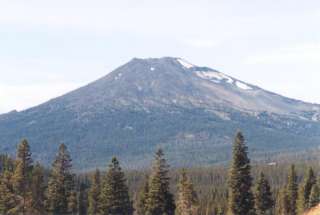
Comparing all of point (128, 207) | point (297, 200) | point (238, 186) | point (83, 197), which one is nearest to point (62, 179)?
point (128, 207)

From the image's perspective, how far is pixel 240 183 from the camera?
8169 centimetres

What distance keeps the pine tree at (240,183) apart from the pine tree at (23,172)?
83.0 feet

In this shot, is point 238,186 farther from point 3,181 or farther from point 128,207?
point 3,181

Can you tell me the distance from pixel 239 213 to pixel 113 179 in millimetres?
16188

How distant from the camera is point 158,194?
274 feet

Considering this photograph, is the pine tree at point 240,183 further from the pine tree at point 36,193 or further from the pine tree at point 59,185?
the pine tree at point 36,193

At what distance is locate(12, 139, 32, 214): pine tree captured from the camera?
8612cm

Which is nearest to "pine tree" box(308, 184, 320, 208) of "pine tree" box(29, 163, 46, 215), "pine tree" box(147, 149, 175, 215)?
"pine tree" box(147, 149, 175, 215)

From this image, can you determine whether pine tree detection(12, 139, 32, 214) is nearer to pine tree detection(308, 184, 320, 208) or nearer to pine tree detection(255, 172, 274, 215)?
pine tree detection(308, 184, 320, 208)

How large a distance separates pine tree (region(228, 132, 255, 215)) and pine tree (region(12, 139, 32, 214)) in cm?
2529

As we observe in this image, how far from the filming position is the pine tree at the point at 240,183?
79.9m

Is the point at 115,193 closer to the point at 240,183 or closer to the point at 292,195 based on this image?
the point at 240,183

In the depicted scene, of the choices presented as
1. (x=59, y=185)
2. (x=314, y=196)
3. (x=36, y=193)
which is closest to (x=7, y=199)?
(x=36, y=193)

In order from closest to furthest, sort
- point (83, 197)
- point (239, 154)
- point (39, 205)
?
point (239, 154) → point (39, 205) → point (83, 197)
